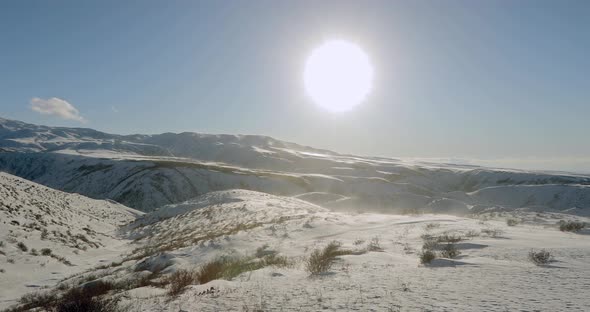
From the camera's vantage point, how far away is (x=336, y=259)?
11.3 metres

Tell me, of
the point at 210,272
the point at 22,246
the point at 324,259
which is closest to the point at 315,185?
the point at 22,246

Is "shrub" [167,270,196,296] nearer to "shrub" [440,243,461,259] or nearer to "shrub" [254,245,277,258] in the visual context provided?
"shrub" [254,245,277,258]

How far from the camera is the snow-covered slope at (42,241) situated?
17344 mm

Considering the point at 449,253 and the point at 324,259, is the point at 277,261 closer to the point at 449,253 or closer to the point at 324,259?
the point at 324,259

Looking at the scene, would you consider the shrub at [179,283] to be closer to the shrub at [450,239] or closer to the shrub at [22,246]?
the shrub at [450,239]

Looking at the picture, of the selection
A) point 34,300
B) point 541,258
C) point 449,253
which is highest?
point 541,258

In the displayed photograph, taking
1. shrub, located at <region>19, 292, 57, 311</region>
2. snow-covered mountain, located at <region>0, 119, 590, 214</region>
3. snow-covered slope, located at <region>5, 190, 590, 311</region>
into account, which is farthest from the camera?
snow-covered mountain, located at <region>0, 119, 590, 214</region>

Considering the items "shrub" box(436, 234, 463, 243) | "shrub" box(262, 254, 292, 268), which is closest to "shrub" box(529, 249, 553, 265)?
"shrub" box(436, 234, 463, 243)

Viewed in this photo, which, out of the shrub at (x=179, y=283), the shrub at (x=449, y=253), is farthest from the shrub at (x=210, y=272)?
the shrub at (x=449, y=253)

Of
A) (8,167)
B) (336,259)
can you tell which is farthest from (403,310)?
(8,167)

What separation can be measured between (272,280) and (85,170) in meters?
111

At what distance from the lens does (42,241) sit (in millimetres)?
22078

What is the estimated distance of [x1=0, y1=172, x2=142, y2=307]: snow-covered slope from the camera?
56.9ft

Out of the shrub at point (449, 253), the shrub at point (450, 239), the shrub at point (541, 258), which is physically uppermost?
the shrub at point (541, 258)
